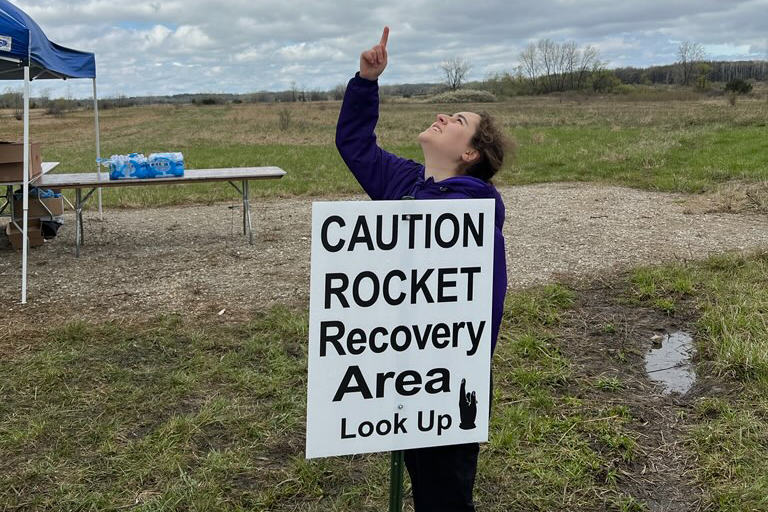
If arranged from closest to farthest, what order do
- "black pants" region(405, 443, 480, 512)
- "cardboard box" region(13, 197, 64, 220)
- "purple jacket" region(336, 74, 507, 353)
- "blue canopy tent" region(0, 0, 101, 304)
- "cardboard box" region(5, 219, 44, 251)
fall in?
"black pants" region(405, 443, 480, 512), "purple jacket" region(336, 74, 507, 353), "blue canopy tent" region(0, 0, 101, 304), "cardboard box" region(5, 219, 44, 251), "cardboard box" region(13, 197, 64, 220)

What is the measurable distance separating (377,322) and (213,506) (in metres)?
1.42

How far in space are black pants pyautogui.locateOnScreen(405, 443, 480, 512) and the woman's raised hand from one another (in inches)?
52.2

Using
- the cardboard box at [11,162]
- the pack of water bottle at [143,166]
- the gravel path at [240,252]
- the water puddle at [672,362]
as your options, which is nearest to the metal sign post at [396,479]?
the water puddle at [672,362]

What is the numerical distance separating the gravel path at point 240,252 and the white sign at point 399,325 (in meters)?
3.33

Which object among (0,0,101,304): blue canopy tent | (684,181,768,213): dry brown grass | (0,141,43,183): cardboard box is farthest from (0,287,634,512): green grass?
(684,181,768,213): dry brown grass

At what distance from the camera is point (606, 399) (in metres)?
3.75

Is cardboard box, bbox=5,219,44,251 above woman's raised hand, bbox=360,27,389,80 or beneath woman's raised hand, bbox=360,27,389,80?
beneath

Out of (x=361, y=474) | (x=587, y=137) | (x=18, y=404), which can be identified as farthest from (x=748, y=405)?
(x=587, y=137)

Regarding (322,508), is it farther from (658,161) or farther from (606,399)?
(658,161)

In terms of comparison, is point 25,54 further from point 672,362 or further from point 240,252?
point 672,362

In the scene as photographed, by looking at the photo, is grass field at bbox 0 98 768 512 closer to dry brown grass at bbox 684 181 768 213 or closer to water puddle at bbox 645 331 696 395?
water puddle at bbox 645 331 696 395

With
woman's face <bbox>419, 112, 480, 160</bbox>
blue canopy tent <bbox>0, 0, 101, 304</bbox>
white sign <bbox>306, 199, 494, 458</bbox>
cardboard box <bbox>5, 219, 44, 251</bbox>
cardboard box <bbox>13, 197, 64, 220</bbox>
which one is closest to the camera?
white sign <bbox>306, 199, 494, 458</bbox>

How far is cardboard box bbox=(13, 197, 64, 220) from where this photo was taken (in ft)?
24.1

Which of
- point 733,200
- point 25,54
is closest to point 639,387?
point 25,54
